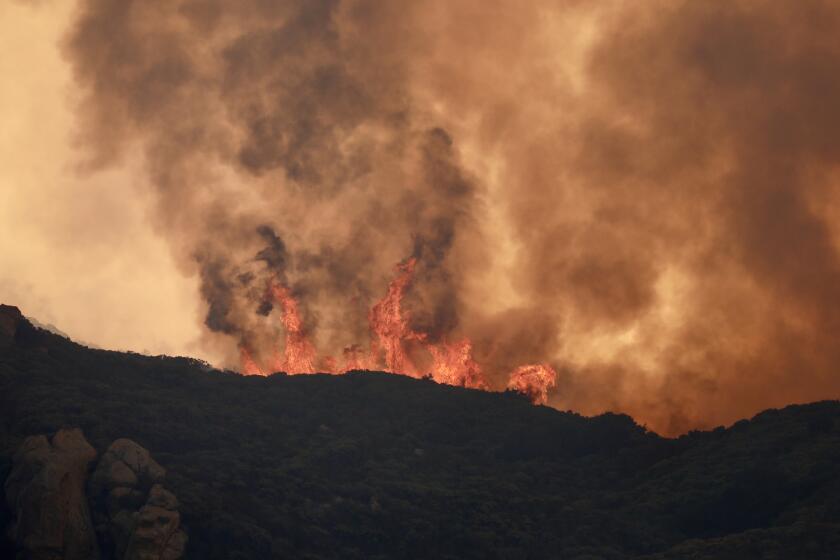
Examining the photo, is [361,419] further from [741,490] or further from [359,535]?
[741,490]

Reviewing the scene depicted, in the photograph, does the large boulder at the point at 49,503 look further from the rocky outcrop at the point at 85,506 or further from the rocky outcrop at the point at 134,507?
the rocky outcrop at the point at 134,507

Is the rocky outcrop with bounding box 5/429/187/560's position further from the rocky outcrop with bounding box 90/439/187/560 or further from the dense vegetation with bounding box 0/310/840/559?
the dense vegetation with bounding box 0/310/840/559

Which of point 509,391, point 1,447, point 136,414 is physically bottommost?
point 1,447

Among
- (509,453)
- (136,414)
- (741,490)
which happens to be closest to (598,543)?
(741,490)

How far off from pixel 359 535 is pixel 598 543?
99.3 ft

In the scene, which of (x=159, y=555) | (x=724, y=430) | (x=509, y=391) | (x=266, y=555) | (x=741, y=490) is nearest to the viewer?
(x=159, y=555)

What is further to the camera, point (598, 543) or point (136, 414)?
point (136, 414)

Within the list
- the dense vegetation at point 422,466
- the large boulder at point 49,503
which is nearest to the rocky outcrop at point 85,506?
the large boulder at point 49,503

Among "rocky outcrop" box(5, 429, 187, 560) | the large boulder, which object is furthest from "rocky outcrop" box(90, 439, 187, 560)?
the large boulder

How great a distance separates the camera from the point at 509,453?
6033 inches

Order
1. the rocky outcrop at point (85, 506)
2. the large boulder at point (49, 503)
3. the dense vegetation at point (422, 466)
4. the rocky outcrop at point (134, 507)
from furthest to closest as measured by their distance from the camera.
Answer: the dense vegetation at point (422, 466) → the rocky outcrop at point (134, 507) → the rocky outcrop at point (85, 506) → the large boulder at point (49, 503)

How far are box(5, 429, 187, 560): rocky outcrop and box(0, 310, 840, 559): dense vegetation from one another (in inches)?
110

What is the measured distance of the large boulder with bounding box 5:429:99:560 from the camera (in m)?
96.4

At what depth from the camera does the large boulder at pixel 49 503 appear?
96.4 m
